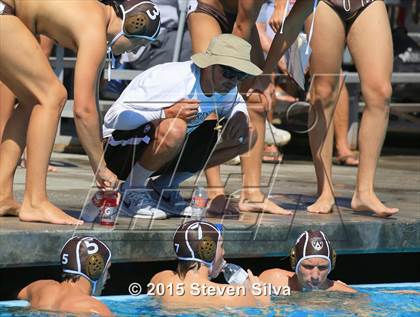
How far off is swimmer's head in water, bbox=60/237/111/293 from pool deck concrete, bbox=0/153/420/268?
0.19 metres

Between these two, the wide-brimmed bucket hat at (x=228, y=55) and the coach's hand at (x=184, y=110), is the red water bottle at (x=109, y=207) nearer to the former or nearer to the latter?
the coach's hand at (x=184, y=110)

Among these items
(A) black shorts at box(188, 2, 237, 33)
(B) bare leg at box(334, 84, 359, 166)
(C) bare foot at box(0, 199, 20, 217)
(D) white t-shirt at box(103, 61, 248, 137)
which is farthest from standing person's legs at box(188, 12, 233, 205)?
(B) bare leg at box(334, 84, 359, 166)

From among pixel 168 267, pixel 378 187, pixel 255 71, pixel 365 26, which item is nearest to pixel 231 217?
pixel 168 267

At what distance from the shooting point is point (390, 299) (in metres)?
7.32

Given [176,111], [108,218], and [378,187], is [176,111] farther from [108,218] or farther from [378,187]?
[378,187]

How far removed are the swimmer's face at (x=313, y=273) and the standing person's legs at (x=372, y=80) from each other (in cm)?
74

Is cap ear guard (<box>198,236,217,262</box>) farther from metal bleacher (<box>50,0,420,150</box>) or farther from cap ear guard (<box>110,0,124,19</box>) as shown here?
metal bleacher (<box>50,0,420,150</box>)

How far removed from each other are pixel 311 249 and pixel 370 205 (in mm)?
895

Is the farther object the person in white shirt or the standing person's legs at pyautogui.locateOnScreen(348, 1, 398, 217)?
the standing person's legs at pyautogui.locateOnScreen(348, 1, 398, 217)

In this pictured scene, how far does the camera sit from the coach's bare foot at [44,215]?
680cm

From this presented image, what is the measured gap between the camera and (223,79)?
730 centimetres

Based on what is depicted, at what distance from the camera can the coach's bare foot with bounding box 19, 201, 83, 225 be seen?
6.80 m

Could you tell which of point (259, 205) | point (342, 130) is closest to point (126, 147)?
point (259, 205)

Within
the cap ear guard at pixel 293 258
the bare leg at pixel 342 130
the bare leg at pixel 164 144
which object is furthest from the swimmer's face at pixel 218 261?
the bare leg at pixel 342 130
